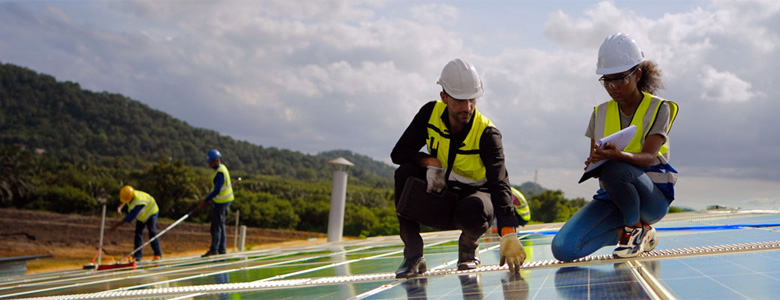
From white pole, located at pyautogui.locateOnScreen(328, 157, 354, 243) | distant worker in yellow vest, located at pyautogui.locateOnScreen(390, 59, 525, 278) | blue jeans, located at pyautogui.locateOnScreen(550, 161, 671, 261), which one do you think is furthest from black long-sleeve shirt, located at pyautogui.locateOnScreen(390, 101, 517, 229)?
white pole, located at pyautogui.locateOnScreen(328, 157, 354, 243)

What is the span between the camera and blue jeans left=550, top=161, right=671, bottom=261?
3506mm

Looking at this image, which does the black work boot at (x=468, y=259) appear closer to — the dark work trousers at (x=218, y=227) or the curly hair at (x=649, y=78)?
the curly hair at (x=649, y=78)

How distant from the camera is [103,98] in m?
73.1

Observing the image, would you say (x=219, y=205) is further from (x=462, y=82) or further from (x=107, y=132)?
(x=107, y=132)

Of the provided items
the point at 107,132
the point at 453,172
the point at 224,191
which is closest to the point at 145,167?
the point at 107,132

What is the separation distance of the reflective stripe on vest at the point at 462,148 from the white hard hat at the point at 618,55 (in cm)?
74

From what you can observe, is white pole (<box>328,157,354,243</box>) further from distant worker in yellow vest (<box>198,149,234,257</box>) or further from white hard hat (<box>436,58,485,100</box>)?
white hard hat (<box>436,58,485,100</box>)

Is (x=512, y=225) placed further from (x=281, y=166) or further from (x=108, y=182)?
(x=281, y=166)

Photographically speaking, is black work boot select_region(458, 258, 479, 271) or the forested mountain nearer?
black work boot select_region(458, 258, 479, 271)

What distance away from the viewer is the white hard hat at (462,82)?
3.50 metres

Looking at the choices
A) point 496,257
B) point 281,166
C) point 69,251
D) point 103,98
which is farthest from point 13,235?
point 103,98

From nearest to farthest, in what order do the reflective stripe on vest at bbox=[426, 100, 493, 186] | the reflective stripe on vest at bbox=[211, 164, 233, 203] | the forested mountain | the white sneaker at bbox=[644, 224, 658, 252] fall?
the reflective stripe on vest at bbox=[426, 100, 493, 186] → the white sneaker at bbox=[644, 224, 658, 252] → the reflective stripe on vest at bbox=[211, 164, 233, 203] → the forested mountain

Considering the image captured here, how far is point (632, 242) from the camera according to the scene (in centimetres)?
361

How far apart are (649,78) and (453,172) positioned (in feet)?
4.24
